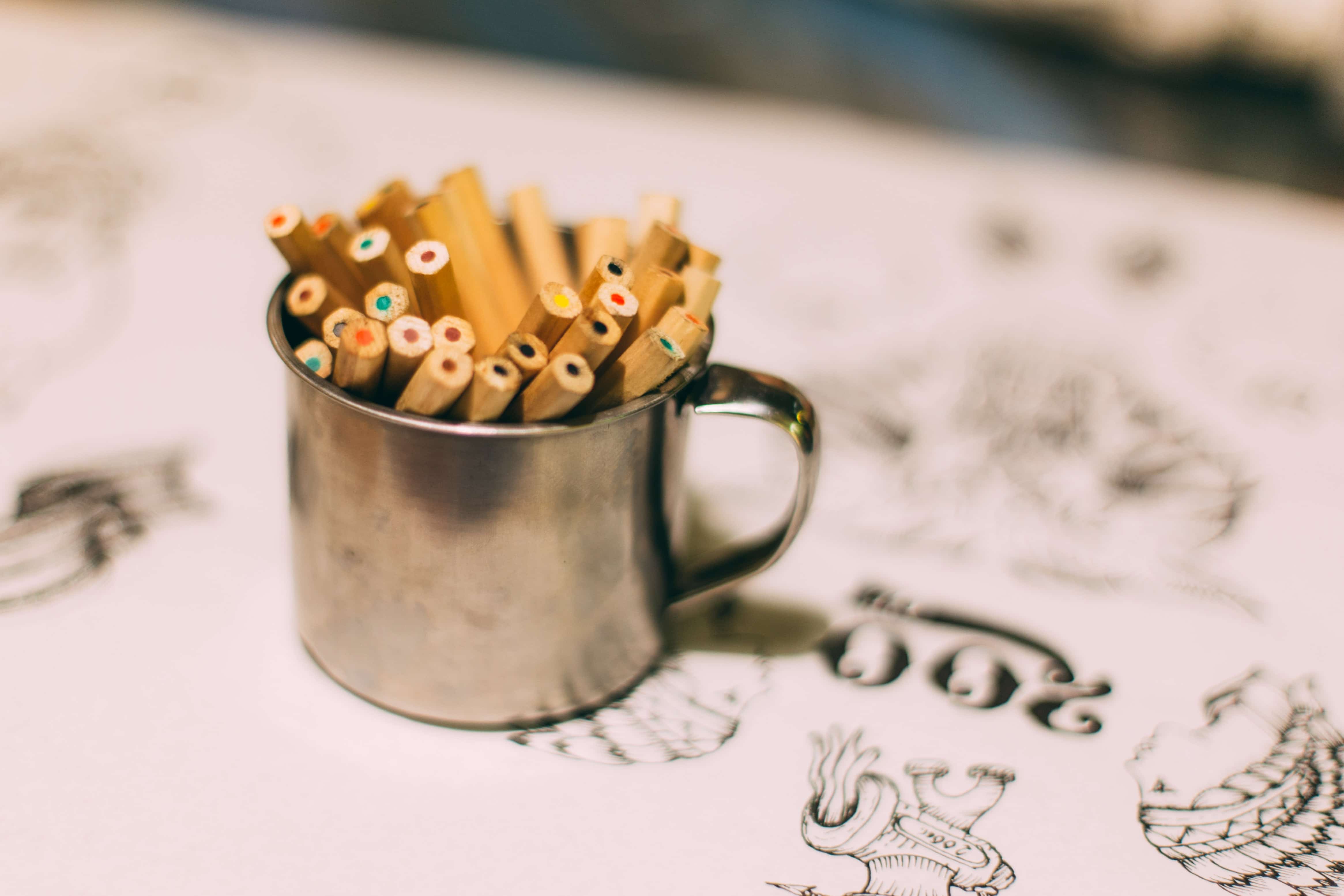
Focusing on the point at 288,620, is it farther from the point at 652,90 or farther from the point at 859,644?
the point at 652,90

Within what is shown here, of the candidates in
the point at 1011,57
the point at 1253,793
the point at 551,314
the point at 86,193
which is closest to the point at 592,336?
the point at 551,314

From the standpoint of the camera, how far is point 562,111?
1.89 feet

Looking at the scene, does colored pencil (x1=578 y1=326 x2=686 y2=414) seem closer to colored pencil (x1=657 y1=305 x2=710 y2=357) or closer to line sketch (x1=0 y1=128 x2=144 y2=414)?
colored pencil (x1=657 y1=305 x2=710 y2=357)

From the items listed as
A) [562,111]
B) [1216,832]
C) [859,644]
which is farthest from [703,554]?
[562,111]

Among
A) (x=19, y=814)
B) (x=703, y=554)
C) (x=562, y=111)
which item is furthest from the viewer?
(x=562, y=111)

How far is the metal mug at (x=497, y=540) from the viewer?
0.23 m

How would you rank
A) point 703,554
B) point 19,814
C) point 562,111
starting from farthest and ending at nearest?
point 562,111 < point 703,554 < point 19,814

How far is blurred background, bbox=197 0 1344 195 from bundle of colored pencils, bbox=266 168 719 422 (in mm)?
500

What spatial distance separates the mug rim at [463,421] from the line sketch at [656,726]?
0.31 feet

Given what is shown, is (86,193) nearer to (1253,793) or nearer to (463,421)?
(463,421)

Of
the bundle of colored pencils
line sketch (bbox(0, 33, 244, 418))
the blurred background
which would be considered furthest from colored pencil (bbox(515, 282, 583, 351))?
the blurred background

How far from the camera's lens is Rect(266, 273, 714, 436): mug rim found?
0.72ft

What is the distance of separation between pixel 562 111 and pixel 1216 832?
0.48 metres

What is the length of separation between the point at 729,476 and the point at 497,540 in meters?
0.15
